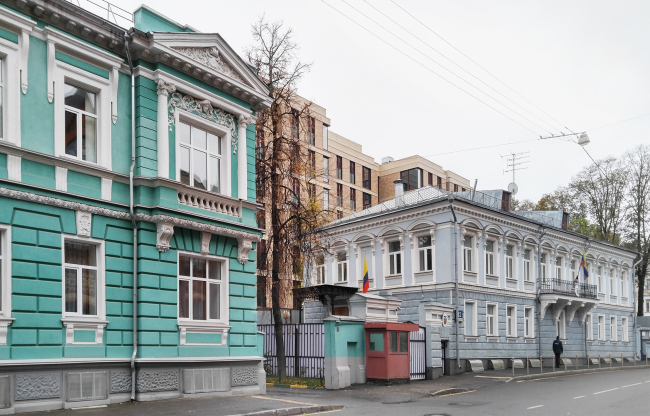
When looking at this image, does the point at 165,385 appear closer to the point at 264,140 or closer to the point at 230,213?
the point at 230,213

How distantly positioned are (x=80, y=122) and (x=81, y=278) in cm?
362

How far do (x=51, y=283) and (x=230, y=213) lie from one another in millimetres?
5723

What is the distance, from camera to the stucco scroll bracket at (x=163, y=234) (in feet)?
52.5

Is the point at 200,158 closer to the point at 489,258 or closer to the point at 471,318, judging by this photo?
the point at 471,318

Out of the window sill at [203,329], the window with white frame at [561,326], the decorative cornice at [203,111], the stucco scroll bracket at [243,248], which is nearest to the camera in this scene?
the window sill at [203,329]

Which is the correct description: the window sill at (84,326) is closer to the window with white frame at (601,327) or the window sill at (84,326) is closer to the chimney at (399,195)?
the chimney at (399,195)

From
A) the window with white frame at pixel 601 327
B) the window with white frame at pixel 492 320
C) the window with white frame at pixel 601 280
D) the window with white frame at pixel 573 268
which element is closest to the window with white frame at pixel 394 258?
the window with white frame at pixel 492 320

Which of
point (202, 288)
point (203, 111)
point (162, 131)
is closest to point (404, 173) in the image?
point (203, 111)

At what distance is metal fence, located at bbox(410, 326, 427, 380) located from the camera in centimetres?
2491

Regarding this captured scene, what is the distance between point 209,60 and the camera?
59.2 ft

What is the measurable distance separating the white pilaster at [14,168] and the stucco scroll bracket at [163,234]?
362 centimetres

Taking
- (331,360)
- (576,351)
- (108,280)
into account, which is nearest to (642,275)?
(576,351)

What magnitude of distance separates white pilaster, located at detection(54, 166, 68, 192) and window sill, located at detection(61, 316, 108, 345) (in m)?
2.82

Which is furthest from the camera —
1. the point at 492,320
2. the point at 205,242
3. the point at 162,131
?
the point at 492,320
